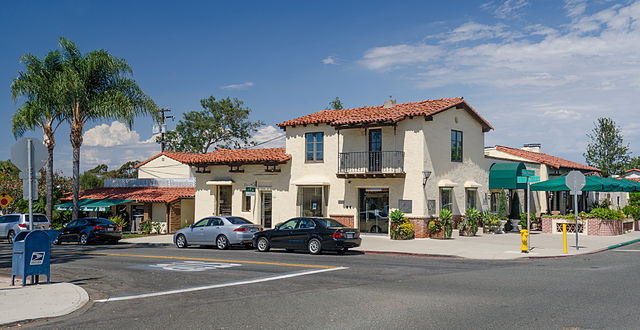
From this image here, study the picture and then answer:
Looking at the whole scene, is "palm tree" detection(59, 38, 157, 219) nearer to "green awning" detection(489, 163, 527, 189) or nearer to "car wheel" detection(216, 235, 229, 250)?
"car wheel" detection(216, 235, 229, 250)

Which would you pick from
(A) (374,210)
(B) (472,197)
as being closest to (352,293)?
(A) (374,210)

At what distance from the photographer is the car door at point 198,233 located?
22.0 m

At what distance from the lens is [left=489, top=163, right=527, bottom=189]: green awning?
28.9 meters

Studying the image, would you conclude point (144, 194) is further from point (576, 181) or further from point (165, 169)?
point (576, 181)

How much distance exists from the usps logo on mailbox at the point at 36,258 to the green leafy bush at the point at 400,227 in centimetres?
1561

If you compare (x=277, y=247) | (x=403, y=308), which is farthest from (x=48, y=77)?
(x=403, y=308)

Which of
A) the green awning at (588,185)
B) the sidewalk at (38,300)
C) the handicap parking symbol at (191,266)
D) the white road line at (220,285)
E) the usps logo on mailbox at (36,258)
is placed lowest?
the handicap parking symbol at (191,266)

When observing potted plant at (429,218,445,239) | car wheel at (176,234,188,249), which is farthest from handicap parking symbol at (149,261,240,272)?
potted plant at (429,218,445,239)

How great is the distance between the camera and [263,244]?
790 inches

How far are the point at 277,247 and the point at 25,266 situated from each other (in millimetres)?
9798

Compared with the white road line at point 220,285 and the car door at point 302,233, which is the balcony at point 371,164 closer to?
the car door at point 302,233

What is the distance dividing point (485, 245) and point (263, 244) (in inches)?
346

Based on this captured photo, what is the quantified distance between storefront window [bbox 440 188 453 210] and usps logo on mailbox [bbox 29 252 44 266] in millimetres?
18625

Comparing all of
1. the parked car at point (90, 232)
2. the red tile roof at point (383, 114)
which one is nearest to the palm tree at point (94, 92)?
the parked car at point (90, 232)
